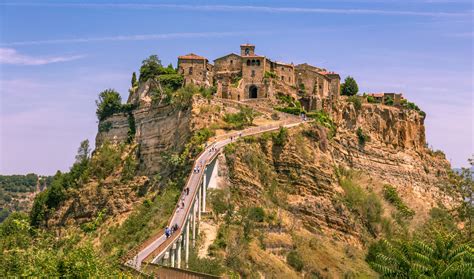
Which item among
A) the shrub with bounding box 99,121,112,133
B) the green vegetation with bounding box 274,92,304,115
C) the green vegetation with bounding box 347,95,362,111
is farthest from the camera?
the green vegetation with bounding box 347,95,362,111

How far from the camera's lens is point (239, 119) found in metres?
69.1

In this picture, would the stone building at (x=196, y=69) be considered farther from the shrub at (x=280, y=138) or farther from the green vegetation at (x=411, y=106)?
the green vegetation at (x=411, y=106)

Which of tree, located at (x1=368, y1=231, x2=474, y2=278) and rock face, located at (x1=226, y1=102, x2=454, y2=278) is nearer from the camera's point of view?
tree, located at (x1=368, y1=231, x2=474, y2=278)

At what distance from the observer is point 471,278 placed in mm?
27219

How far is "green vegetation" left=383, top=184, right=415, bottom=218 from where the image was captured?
77250 mm

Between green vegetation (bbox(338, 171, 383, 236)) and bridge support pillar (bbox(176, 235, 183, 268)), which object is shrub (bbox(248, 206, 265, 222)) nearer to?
green vegetation (bbox(338, 171, 383, 236))

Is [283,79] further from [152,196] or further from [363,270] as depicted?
[363,270]

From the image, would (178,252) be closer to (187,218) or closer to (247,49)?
(187,218)

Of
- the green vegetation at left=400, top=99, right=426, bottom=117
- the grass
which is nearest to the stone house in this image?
the green vegetation at left=400, top=99, right=426, bottom=117

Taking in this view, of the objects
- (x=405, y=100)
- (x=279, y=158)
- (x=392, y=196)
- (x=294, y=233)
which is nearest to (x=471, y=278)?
(x=294, y=233)

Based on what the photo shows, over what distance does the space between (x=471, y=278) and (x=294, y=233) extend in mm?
33083

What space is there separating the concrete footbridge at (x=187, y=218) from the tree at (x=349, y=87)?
2033 centimetres

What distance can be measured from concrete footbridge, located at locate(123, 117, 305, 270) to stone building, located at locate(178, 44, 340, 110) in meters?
8.41

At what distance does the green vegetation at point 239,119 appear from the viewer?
223ft
